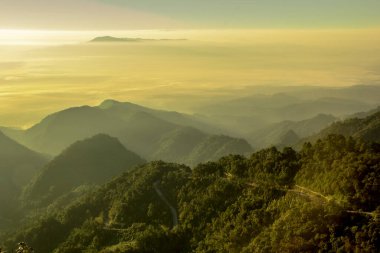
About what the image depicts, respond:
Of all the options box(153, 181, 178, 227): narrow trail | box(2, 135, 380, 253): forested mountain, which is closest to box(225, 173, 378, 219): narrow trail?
box(2, 135, 380, 253): forested mountain

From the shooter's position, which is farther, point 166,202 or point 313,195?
point 166,202

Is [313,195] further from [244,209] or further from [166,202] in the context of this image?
[166,202]

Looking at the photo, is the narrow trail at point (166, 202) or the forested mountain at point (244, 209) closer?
the forested mountain at point (244, 209)

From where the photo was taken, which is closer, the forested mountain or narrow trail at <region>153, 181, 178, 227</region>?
the forested mountain

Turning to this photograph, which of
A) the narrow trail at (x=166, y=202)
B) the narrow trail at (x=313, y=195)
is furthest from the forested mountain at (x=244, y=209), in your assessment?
the narrow trail at (x=166, y=202)

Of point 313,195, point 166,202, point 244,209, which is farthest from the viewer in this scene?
point 166,202

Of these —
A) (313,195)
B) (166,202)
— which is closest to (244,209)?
(313,195)

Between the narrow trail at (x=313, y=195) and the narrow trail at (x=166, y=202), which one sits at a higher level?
the narrow trail at (x=313, y=195)

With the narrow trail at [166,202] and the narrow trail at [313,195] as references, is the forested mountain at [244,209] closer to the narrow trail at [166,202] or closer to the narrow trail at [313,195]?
the narrow trail at [313,195]

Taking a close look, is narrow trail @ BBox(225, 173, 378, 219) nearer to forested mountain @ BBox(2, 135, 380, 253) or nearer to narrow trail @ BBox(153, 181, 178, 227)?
forested mountain @ BBox(2, 135, 380, 253)
